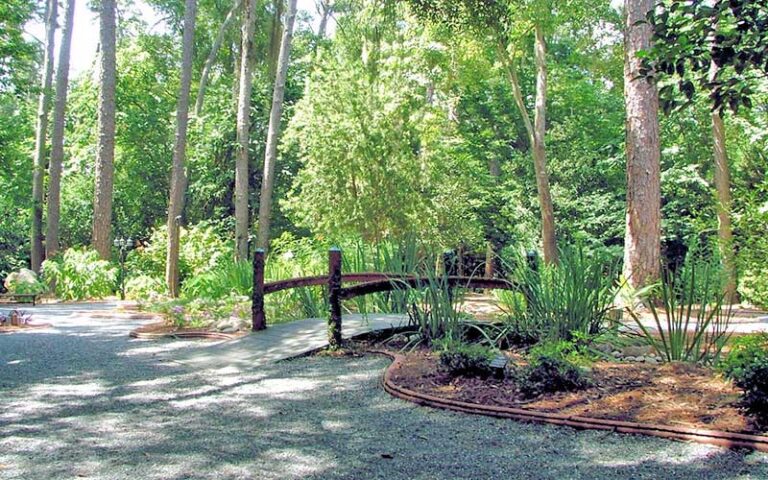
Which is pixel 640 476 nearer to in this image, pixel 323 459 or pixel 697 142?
pixel 323 459

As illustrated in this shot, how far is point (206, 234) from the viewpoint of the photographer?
15.9 metres

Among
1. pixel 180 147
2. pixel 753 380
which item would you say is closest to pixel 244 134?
pixel 180 147

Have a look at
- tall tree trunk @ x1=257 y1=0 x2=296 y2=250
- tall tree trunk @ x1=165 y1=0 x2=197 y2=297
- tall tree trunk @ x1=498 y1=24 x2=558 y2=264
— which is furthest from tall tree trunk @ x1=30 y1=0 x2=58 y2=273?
tall tree trunk @ x1=498 y1=24 x2=558 y2=264

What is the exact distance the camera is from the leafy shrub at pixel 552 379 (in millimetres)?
3861

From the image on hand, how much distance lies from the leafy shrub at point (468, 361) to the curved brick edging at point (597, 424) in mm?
387

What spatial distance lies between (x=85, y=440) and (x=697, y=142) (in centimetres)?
1883

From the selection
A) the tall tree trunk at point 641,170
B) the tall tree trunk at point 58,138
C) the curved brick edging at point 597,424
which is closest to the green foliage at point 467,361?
the curved brick edging at point 597,424

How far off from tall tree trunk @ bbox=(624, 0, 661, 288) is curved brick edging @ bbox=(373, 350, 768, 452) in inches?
270

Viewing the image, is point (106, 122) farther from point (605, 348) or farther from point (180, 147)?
point (605, 348)

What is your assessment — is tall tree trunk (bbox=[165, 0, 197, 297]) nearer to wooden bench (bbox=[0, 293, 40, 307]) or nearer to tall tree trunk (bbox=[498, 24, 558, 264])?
wooden bench (bbox=[0, 293, 40, 307])

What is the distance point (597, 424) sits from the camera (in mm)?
3264

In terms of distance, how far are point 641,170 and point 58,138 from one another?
1525 centimetres

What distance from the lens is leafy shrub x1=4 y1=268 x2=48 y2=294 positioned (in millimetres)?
16078

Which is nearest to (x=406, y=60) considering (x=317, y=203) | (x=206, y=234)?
(x=317, y=203)
